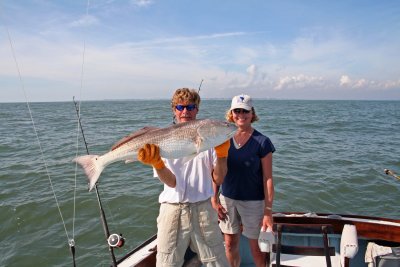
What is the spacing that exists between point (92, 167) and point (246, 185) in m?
2.02

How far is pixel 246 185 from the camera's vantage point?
4363 millimetres

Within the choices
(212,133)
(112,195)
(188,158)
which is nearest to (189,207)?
(188,158)

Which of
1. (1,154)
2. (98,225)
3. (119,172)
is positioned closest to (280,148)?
(119,172)

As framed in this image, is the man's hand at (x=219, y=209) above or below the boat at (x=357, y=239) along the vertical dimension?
above

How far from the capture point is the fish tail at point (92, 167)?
3453 millimetres

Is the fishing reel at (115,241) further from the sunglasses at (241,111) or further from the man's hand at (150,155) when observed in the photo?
the sunglasses at (241,111)

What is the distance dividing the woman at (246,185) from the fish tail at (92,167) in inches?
63.4

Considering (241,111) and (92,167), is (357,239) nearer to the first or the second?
(241,111)

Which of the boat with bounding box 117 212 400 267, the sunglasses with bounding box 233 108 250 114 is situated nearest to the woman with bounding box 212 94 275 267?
the sunglasses with bounding box 233 108 250 114

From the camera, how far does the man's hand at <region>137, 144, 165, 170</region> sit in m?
3.15

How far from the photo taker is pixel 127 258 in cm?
460

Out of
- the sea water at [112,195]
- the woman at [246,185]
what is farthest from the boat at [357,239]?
the sea water at [112,195]

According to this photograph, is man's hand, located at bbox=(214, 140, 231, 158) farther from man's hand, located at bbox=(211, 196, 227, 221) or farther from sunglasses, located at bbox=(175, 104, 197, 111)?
man's hand, located at bbox=(211, 196, 227, 221)

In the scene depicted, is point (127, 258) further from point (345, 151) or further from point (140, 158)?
point (345, 151)
